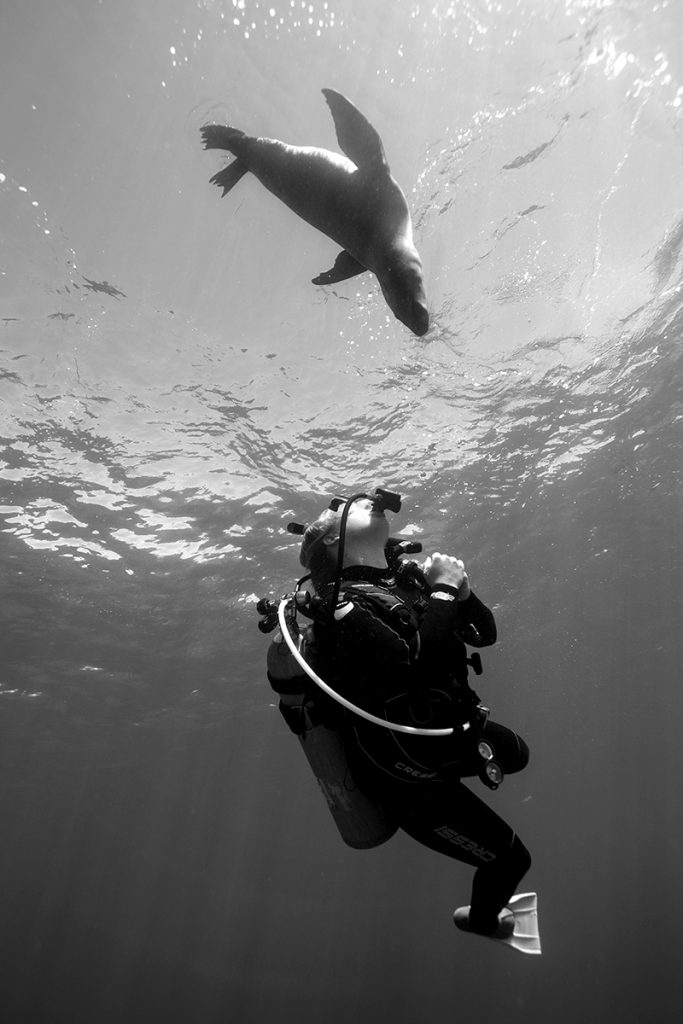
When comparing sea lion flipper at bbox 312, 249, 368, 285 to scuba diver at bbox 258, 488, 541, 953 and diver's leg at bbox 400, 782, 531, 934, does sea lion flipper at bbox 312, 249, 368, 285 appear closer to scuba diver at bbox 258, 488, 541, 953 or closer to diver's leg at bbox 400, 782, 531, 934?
scuba diver at bbox 258, 488, 541, 953

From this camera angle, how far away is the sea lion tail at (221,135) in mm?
3529

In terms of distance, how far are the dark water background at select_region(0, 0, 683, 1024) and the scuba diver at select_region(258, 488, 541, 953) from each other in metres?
6.28

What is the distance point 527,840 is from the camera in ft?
355

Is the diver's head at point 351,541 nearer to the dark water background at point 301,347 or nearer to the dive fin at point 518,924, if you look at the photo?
the dive fin at point 518,924

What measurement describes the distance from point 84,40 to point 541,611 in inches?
946

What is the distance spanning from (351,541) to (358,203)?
1779mm

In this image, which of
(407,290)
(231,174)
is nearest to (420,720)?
(407,290)

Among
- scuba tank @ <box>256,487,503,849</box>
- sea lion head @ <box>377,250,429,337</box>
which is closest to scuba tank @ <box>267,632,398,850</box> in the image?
scuba tank @ <box>256,487,503,849</box>

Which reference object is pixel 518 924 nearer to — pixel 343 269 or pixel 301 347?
pixel 343 269

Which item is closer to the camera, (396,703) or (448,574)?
(396,703)

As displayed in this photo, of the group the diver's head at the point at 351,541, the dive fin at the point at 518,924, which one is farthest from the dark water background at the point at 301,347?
the dive fin at the point at 518,924

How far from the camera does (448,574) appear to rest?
10.2ft

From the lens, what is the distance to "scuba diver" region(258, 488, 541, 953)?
2.70 metres

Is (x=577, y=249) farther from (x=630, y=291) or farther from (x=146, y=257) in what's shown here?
(x=146, y=257)
